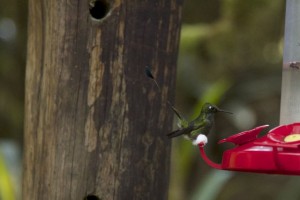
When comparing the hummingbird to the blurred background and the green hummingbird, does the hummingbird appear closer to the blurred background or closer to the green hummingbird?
the green hummingbird

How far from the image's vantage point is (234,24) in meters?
6.35

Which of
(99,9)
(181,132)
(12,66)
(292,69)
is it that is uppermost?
(99,9)

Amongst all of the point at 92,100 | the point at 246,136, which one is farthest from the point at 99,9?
the point at 246,136

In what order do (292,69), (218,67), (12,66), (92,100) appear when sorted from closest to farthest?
(92,100), (292,69), (218,67), (12,66)

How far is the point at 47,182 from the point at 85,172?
0.41 feet

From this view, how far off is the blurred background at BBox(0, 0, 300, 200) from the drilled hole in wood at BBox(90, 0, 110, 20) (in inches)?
126

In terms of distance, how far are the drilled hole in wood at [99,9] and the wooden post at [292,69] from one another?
2.14 feet

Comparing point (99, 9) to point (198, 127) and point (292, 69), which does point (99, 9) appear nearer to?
point (198, 127)

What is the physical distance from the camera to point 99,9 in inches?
112

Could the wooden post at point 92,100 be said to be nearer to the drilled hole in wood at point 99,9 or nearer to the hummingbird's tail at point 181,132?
the drilled hole in wood at point 99,9

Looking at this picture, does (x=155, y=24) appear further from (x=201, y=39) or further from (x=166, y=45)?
(x=201, y=39)

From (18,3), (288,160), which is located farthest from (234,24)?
(288,160)

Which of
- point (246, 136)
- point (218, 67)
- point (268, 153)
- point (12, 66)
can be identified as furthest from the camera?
point (12, 66)

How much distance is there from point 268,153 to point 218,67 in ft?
12.9
